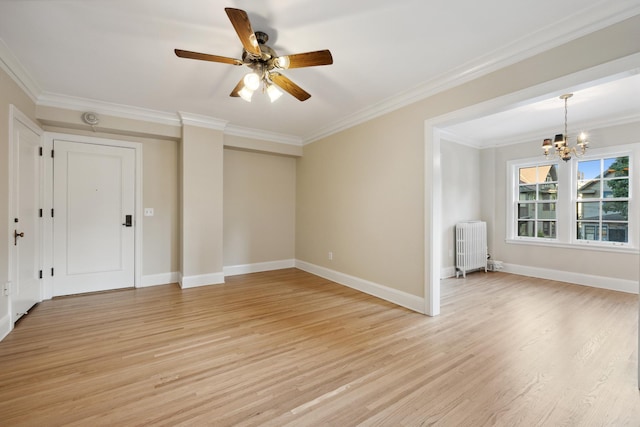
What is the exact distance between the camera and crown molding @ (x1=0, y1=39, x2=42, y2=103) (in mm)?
2479

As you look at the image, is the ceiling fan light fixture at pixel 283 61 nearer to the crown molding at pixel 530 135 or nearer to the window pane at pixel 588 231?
the crown molding at pixel 530 135

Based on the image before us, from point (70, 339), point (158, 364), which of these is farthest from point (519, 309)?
point (70, 339)

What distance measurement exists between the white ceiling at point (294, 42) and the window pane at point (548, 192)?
5.59 ft

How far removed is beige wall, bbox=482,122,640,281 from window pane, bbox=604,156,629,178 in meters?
0.27

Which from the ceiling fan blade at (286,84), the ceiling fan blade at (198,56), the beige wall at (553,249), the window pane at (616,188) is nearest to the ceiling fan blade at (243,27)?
the ceiling fan blade at (198,56)

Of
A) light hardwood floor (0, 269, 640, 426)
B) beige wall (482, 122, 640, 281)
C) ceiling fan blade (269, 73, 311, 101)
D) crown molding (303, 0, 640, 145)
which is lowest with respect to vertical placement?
light hardwood floor (0, 269, 640, 426)

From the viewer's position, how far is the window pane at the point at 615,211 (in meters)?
4.32

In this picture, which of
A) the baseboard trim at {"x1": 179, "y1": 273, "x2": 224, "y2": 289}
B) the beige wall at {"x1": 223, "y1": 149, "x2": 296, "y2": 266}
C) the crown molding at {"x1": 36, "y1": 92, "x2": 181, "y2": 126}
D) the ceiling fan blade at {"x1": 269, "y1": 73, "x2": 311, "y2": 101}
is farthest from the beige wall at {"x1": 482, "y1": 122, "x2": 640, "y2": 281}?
the crown molding at {"x1": 36, "y1": 92, "x2": 181, "y2": 126}

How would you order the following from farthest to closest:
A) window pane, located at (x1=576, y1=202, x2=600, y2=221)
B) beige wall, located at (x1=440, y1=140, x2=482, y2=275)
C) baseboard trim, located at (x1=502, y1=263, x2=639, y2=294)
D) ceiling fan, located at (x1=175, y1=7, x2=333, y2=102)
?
beige wall, located at (x1=440, y1=140, x2=482, y2=275) → window pane, located at (x1=576, y1=202, x2=600, y2=221) → baseboard trim, located at (x1=502, y1=263, x2=639, y2=294) → ceiling fan, located at (x1=175, y1=7, x2=333, y2=102)

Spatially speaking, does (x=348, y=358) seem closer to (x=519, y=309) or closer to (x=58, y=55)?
(x=519, y=309)

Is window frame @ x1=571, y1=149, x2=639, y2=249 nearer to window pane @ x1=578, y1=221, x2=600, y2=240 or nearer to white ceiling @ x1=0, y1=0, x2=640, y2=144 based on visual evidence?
window pane @ x1=578, y1=221, x2=600, y2=240

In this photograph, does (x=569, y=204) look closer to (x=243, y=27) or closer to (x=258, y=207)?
(x=258, y=207)

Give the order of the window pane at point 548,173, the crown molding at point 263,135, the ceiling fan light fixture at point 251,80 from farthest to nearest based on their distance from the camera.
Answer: the window pane at point 548,173
the crown molding at point 263,135
the ceiling fan light fixture at point 251,80

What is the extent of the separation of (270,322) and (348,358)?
41.4 inches
